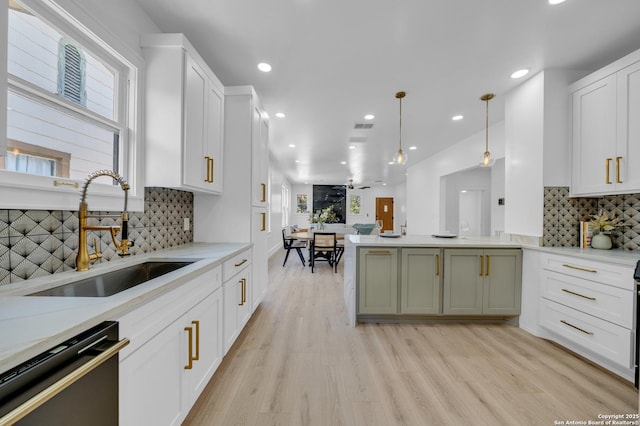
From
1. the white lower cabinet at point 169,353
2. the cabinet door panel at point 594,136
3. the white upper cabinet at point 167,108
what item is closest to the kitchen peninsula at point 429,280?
the cabinet door panel at point 594,136

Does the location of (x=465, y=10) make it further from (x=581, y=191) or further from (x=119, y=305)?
(x=119, y=305)

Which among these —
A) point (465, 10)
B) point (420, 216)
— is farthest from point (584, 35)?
point (420, 216)

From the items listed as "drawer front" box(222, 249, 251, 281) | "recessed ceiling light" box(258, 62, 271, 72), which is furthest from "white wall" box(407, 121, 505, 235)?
"drawer front" box(222, 249, 251, 281)

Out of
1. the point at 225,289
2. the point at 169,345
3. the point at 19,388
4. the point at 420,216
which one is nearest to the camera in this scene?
the point at 19,388

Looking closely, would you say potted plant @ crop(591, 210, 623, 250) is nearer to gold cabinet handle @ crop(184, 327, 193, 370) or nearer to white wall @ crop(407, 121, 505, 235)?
white wall @ crop(407, 121, 505, 235)

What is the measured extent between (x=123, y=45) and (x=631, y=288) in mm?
3863

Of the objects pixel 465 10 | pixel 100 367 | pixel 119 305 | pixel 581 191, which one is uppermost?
pixel 465 10

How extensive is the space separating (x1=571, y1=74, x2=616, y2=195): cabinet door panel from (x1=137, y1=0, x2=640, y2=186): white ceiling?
37cm

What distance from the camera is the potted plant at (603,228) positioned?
2324mm

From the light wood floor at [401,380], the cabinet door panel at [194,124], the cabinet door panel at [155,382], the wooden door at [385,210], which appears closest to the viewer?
the cabinet door panel at [155,382]

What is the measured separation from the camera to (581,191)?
95.6 inches

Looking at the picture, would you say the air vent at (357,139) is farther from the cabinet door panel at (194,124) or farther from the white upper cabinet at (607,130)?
the cabinet door panel at (194,124)

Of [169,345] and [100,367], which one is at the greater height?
[100,367]

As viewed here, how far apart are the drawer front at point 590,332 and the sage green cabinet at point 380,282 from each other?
1.39 metres
